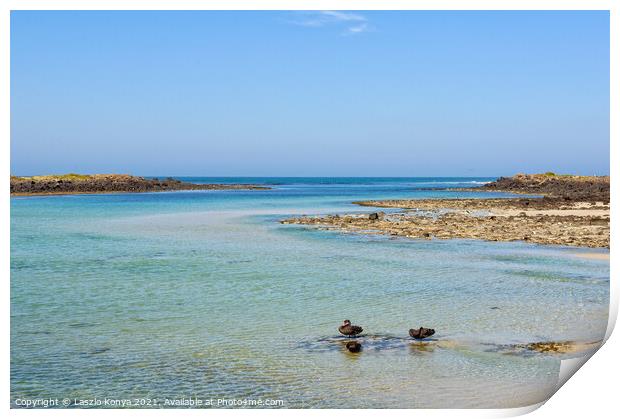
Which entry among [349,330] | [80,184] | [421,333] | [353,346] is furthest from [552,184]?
[353,346]

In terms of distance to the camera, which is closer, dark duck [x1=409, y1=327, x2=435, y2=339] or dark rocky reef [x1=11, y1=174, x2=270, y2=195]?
dark duck [x1=409, y1=327, x2=435, y2=339]

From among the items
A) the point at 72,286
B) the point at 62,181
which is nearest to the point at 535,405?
the point at 72,286

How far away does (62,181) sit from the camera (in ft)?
258

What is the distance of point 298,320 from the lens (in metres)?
12.5

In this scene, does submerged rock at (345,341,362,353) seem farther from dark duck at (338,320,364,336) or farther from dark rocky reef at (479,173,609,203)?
dark rocky reef at (479,173,609,203)

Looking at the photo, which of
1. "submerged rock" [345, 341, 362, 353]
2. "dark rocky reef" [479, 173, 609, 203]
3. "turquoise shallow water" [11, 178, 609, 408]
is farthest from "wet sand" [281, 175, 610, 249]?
"dark rocky reef" [479, 173, 609, 203]

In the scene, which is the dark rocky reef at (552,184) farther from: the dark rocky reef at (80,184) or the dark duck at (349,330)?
the dark duck at (349,330)

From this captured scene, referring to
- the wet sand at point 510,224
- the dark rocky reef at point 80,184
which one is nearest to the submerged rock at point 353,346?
the wet sand at point 510,224

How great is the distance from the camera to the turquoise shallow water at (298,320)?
9078 millimetres

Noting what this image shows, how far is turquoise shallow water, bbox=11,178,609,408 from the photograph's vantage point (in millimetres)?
9078

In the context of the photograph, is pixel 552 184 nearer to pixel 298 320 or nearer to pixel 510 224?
pixel 510 224
